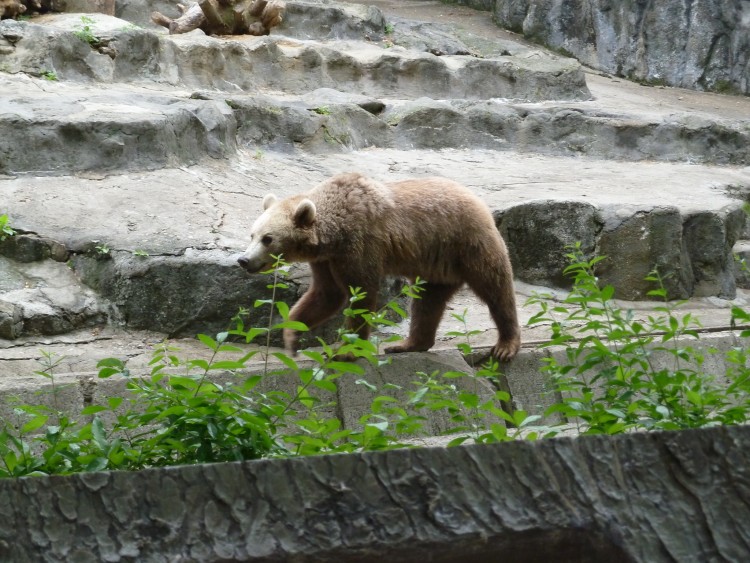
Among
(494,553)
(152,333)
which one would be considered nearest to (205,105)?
(152,333)

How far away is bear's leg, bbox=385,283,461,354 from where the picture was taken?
20.5ft

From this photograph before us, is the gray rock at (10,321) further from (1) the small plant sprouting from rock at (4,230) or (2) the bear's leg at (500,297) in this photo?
(2) the bear's leg at (500,297)

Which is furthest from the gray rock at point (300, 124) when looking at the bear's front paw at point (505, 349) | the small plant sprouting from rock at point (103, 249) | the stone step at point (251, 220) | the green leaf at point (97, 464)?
the green leaf at point (97, 464)

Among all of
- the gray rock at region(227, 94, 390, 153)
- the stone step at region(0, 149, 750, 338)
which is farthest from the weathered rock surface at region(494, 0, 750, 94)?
the gray rock at region(227, 94, 390, 153)

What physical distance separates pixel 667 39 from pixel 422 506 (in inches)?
555

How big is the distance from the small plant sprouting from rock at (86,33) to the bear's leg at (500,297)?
5024 mm

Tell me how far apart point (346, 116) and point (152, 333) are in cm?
431

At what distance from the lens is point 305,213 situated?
5.88m

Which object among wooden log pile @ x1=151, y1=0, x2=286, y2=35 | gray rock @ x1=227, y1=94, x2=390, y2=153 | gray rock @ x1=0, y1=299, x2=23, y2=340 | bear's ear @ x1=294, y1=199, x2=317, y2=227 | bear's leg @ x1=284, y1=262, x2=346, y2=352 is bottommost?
gray rock @ x1=0, y1=299, x2=23, y2=340

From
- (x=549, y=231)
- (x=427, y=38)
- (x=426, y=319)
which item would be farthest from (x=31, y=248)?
(x=427, y=38)

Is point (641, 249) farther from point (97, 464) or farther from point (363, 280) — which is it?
point (97, 464)

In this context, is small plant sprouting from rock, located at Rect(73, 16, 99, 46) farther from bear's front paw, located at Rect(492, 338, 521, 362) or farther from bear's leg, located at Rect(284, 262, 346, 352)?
bear's front paw, located at Rect(492, 338, 521, 362)

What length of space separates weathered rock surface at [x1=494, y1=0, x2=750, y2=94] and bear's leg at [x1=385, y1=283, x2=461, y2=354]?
9429 mm

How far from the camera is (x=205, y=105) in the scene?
27.9 feet
